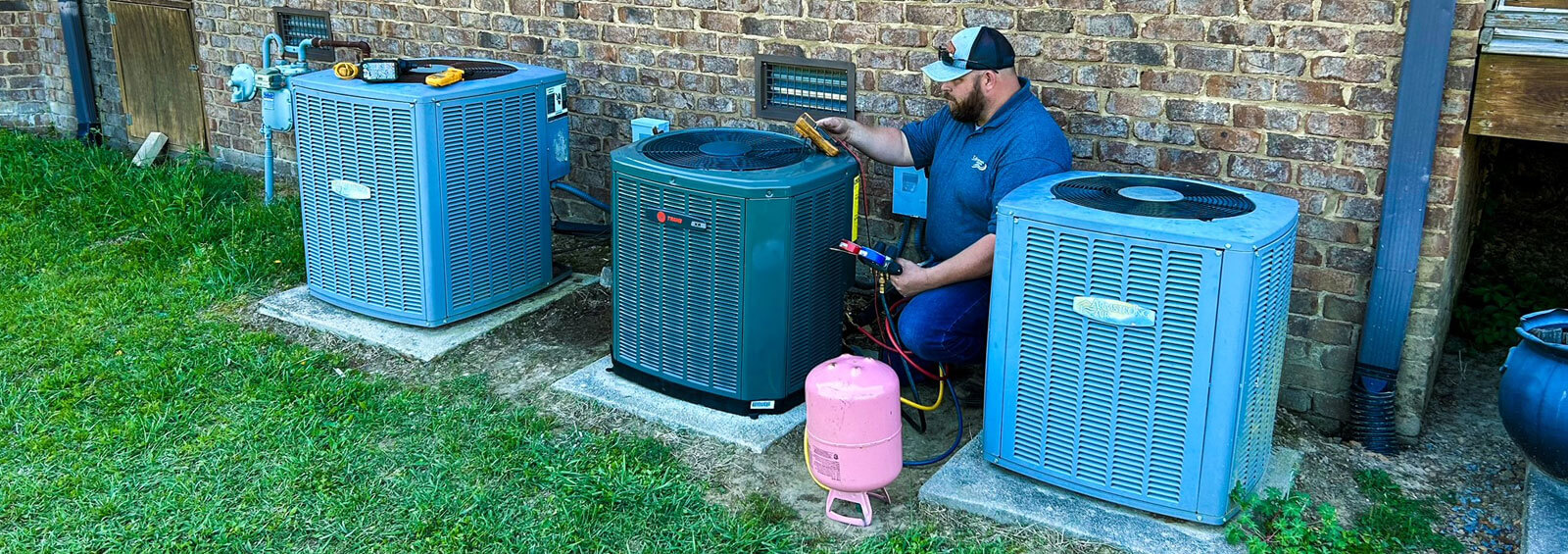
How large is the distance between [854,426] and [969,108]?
136 centimetres

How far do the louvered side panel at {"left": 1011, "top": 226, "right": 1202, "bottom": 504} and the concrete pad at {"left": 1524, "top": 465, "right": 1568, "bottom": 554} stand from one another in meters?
1.08

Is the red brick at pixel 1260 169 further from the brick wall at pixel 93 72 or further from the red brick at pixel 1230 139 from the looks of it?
the brick wall at pixel 93 72

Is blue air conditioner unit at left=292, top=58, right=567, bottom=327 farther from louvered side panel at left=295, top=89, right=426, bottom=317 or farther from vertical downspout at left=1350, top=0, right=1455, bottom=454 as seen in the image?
vertical downspout at left=1350, top=0, right=1455, bottom=454

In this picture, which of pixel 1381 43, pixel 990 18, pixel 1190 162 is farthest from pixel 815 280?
pixel 1381 43

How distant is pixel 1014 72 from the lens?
→ 4461 millimetres

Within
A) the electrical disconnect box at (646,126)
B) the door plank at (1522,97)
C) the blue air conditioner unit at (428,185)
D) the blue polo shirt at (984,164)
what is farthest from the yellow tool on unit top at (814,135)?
the door plank at (1522,97)

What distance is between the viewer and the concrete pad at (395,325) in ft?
16.9

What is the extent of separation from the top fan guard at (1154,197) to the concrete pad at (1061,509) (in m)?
0.91

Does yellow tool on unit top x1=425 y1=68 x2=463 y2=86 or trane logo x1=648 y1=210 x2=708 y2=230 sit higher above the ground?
yellow tool on unit top x1=425 y1=68 x2=463 y2=86

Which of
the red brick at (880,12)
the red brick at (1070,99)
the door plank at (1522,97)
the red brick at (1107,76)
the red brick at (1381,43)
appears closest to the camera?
the door plank at (1522,97)

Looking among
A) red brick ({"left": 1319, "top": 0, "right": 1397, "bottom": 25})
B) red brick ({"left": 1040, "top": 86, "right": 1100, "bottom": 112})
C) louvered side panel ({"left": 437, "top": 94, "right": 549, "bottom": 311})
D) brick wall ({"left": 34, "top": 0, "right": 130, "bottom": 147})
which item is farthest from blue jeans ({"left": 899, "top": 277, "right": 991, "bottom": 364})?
→ brick wall ({"left": 34, "top": 0, "right": 130, "bottom": 147})

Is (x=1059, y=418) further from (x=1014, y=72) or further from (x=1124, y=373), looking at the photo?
(x=1014, y=72)

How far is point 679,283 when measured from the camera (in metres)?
4.41

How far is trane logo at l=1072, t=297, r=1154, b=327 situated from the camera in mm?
3471
